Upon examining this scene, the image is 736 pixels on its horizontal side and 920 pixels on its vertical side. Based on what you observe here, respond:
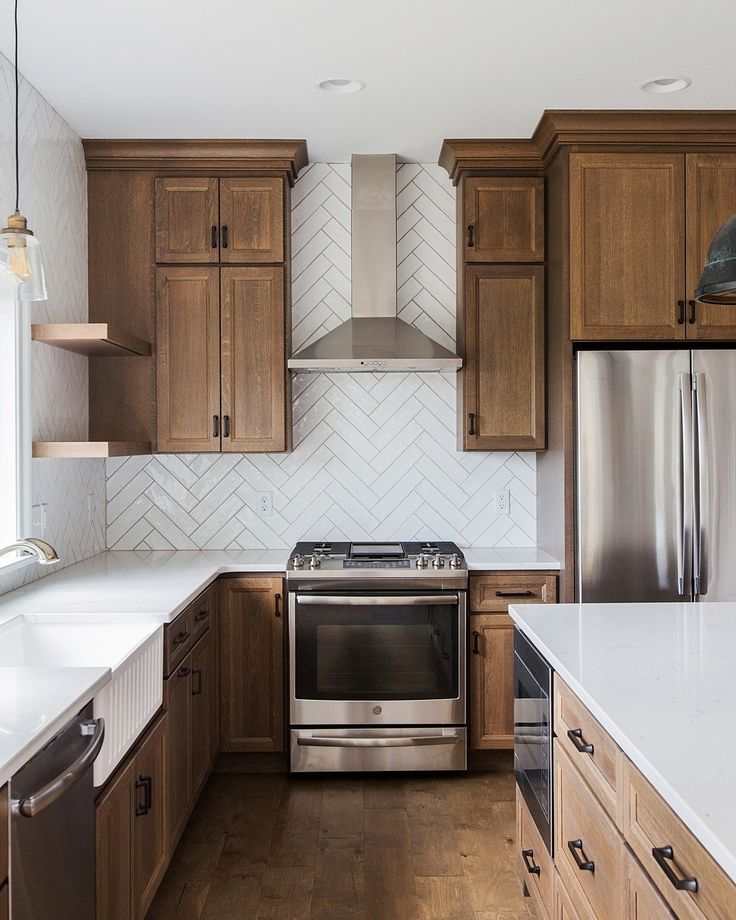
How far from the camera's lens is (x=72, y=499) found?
349 cm

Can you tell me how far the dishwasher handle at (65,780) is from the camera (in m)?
1.36

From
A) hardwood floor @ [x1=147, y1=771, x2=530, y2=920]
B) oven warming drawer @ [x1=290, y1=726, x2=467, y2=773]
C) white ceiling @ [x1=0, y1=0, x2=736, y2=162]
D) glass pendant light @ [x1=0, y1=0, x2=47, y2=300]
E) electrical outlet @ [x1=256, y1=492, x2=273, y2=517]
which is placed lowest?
hardwood floor @ [x1=147, y1=771, x2=530, y2=920]

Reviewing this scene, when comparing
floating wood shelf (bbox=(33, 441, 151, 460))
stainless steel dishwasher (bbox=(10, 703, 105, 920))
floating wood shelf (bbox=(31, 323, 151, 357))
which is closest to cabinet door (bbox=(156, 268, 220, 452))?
floating wood shelf (bbox=(31, 323, 151, 357))

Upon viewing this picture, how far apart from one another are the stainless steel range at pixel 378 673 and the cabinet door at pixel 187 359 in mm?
832

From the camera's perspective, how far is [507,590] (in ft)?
11.5

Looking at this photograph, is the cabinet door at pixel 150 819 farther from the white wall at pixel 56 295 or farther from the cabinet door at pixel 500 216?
the cabinet door at pixel 500 216

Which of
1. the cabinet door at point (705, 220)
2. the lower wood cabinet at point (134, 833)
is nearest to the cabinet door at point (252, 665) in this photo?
the lower wood cabinet at point (134, 833)

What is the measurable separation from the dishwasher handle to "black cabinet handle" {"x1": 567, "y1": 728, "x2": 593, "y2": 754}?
1.02 meters

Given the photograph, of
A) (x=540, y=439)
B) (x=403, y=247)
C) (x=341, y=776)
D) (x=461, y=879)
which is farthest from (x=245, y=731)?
(x=403, y=247)

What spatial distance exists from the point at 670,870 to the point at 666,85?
284cm

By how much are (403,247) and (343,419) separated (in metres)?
0.90

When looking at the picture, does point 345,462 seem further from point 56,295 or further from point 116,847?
point 116,847

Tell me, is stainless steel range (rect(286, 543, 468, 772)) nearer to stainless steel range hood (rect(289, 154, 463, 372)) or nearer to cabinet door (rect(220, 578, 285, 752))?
cabinet door (rect(220, 578, 285, 752))

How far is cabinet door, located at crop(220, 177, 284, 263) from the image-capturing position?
3682 mm
